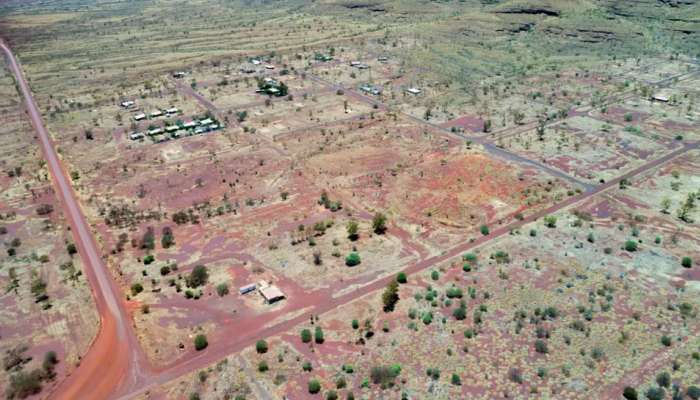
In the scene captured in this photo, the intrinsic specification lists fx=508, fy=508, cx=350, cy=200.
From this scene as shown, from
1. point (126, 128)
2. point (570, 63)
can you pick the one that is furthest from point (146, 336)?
point (570, 63)

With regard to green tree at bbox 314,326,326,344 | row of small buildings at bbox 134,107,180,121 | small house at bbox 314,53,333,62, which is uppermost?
small house at bbox 314,53,333,62

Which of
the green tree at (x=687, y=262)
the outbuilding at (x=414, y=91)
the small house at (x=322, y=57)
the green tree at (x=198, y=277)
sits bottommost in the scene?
the green tree at (x=687, y=262)

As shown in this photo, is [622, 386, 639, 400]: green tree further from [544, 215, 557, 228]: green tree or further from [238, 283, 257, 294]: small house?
[238, 283, 257, 294]: small house

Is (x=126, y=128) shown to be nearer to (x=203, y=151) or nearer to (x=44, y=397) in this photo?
(x=203, y=151)

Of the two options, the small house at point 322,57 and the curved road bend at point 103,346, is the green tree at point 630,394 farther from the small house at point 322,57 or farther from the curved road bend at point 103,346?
the small house at point 322,57

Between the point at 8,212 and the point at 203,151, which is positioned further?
the point at 203,151

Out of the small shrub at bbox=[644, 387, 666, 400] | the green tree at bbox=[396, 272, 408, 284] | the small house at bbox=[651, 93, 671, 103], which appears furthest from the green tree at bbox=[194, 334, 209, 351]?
the small house at bbox=[651, 93, 671, 103]

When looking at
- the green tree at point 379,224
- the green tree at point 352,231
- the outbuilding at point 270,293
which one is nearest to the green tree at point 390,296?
the outbuilding at point 270,293
